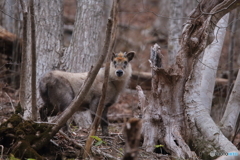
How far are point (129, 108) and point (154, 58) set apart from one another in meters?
5.57

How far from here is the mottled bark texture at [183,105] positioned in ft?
20.6

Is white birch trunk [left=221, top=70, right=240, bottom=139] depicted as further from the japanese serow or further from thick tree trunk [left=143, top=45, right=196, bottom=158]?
the japanese serow

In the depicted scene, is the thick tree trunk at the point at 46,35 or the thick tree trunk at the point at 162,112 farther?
the thick tree trunk at the point at 46,35

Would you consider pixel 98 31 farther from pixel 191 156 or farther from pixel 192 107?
pixel 191 156

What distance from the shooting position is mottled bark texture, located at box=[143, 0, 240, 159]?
6277mm

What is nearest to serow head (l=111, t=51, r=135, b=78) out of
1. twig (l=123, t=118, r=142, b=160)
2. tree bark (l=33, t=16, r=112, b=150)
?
tree bark (l=33, t=16, r=112, b=150)

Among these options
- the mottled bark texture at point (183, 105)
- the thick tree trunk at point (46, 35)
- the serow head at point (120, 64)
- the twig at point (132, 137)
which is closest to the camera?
the twig at point (132, 137)

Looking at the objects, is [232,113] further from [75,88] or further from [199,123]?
[75,88]

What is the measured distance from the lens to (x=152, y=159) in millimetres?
5867

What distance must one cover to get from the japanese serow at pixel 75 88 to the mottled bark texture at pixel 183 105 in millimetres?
1293

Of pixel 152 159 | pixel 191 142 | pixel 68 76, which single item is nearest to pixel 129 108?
pixel 68 76

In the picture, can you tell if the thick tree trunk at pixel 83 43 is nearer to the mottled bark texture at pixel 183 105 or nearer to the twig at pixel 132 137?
the mottled bark texture at pixel 183 105

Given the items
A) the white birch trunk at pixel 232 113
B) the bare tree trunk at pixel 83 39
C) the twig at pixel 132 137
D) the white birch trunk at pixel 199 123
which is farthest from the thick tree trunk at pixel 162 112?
the bare tree trunk at pixel 83 39

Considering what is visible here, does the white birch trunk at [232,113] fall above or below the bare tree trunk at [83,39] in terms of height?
below
